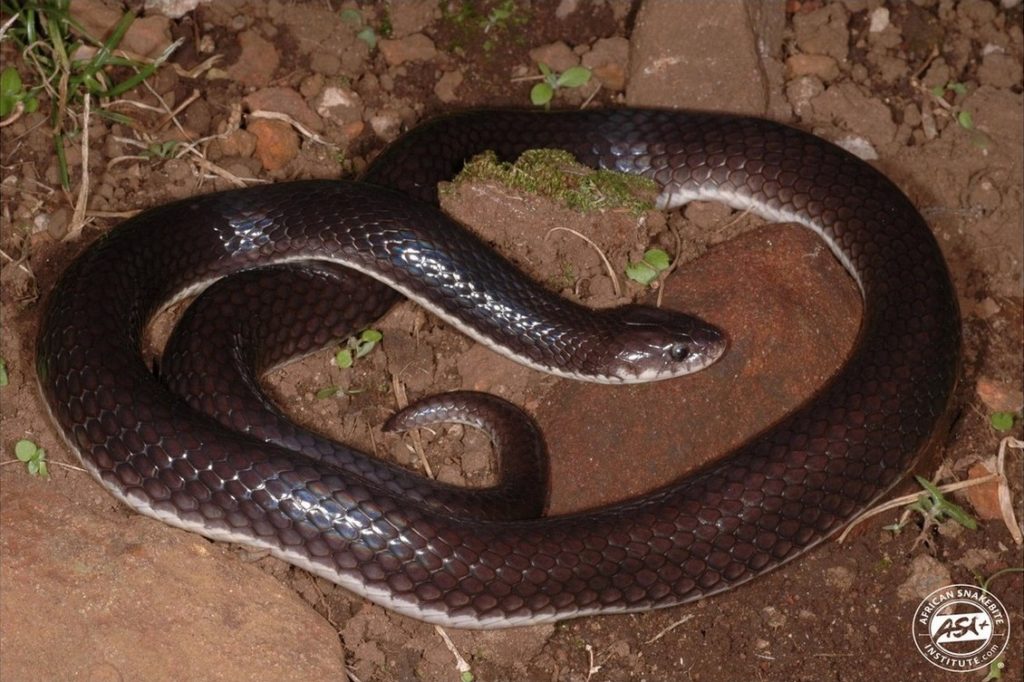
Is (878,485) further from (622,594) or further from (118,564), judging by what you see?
(118,564)

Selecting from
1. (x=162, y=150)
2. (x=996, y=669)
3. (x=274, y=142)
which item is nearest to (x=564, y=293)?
(x=274, y=142)

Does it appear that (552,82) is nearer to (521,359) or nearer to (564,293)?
(564,293)

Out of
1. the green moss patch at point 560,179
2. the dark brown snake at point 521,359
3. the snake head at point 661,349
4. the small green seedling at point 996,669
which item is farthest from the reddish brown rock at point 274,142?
the small green seedling at point 996,669

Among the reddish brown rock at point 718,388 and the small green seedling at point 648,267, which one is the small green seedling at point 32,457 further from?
the small green seedling at point 648,267

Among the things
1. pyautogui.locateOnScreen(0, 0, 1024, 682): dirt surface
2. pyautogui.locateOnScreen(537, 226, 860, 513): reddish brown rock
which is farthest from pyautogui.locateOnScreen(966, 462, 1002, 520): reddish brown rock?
pyautogui.locateOnScreen(537, 226, 860, 513): reddish brown rock

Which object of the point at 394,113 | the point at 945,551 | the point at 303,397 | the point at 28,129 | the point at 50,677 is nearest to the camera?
the point at 50,677

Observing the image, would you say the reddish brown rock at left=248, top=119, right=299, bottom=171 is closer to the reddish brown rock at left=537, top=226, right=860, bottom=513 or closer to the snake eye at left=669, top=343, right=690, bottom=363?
the reddish brown rock at left=537, top=226, right=860, bottom=513

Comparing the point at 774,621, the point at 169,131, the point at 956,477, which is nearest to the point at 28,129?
the point at 169,131
